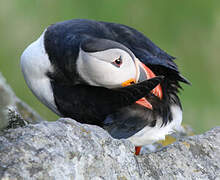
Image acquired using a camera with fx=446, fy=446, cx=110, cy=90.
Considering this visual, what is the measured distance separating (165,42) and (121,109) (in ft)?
13.2

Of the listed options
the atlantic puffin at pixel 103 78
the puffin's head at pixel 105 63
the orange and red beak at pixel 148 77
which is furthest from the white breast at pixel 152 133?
the puffin's head at pixel 105 63

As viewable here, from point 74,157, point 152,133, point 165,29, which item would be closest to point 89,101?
point 152,133

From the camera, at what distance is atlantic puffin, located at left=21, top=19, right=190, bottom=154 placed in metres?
2.43

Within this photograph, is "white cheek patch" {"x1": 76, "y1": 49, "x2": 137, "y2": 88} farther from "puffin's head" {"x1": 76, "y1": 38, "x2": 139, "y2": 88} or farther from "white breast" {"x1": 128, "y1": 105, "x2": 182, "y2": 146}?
"white breast" {"x1": 128, "y1": 105, "x2": 182, "y2": 146}

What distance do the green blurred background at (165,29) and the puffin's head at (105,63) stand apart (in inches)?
113

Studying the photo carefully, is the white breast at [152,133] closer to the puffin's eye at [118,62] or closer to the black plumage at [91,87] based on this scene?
the black plumage at [91,87]

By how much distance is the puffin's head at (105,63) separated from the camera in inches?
94.6

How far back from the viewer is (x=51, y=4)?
600 centimetres

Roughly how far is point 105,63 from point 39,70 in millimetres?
453

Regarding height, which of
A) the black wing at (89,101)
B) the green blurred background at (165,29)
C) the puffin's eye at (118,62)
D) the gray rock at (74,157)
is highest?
the puffin's eye at (118,62)

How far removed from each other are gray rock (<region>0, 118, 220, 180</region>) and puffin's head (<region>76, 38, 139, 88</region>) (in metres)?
0.52

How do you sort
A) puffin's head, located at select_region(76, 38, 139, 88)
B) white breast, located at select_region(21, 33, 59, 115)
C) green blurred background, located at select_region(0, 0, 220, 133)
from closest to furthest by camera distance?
puffin's head, located at select_region(76, 38, 139, 88), white breast, located at select_region(21, 33, 59, 115), green blurred background, located at select_region(0, 0, 220, 133)

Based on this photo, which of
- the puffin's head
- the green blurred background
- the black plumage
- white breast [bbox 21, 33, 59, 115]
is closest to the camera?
the puffin's head

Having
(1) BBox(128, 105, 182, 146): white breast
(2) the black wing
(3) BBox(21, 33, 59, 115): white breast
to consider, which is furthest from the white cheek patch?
(1) BBox(128, 105, 182, 146): white breast
